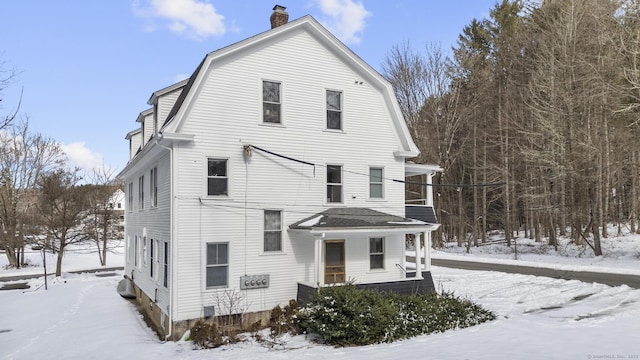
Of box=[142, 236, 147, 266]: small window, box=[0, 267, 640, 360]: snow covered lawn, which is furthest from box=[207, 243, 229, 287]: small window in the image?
box=[142, 236, 147, 266]: small window

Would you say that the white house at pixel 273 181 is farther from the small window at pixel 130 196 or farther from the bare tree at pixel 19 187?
the bare tree at pixel 19 187

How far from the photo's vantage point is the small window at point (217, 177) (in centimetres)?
1396

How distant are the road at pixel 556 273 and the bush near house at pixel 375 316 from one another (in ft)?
27.9

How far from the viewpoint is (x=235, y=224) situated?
14.1 m

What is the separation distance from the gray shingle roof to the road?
9.07 meters

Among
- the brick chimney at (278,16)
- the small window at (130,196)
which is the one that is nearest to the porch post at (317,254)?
the brick chimney at (278,16)

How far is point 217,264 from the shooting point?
13.8 metres

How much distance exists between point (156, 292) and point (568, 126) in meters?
25.7

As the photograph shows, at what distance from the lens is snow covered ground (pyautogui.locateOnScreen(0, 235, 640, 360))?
9.80 metres

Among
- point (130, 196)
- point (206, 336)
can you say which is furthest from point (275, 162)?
point (130, 196)

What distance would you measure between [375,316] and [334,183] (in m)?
5.48

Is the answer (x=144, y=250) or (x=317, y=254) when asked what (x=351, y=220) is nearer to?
(x=317, y=254)

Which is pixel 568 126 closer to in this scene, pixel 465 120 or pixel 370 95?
pixel 465 120

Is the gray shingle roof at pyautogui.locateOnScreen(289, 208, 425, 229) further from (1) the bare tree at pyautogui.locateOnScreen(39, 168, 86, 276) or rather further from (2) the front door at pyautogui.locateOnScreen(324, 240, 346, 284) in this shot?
(1) the bare tree at pyautogui.locateOnScreen(39, 168, 86, 276)
